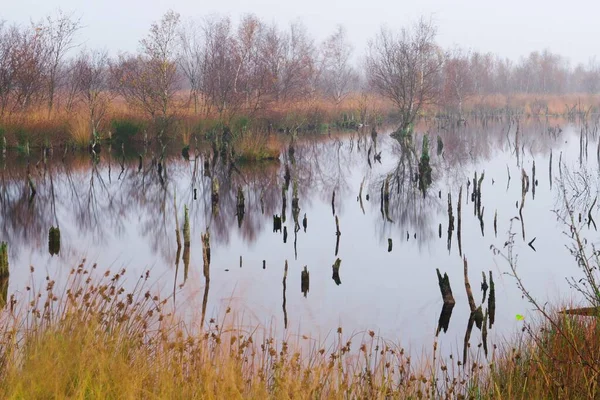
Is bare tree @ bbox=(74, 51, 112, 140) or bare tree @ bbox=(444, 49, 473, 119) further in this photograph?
bare tree @ bbox=(444, 49, 473, 119)

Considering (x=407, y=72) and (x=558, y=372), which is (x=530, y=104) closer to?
(x=407, y=72)

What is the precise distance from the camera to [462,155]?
26.2m

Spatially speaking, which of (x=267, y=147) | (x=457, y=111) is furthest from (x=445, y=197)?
(x=457, y=111)

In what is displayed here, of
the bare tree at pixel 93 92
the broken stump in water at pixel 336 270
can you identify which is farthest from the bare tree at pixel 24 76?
the broken stump in water at pixel 336 270

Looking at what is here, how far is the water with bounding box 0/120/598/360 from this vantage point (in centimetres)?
836

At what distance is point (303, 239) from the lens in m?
12.1

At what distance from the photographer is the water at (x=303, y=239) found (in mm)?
8359

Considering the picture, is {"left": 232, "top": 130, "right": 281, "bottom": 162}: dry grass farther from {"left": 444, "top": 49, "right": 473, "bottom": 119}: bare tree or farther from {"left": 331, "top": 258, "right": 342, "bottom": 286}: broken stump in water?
{"left": 444, "top": 49, "right": 473, "bottom": 119}: bare tree

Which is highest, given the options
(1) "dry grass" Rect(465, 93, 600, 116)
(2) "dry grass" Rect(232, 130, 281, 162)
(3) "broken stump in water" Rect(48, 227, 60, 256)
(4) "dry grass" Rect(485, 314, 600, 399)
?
(1) "dry grass" Rect(465, 93, 600, 116)

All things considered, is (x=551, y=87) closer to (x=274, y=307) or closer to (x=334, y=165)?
(x=334, y=165)

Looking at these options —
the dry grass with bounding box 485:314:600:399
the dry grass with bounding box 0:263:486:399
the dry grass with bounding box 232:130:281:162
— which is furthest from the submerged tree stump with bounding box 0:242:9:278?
the dry grass with bounding box 232:130:281:162

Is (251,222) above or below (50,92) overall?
below

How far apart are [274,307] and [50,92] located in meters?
23.5

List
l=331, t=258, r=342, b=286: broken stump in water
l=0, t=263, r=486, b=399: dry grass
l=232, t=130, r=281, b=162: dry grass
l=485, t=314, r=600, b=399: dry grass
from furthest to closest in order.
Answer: l=232, t=130, r=281, b=162: dry grass < l=331, t=258, r=342, b=286: broken stump in water < l=485, t=314, r=600, b=399: dry grass < l=0, t=263, r=486, b=399: dry grass
